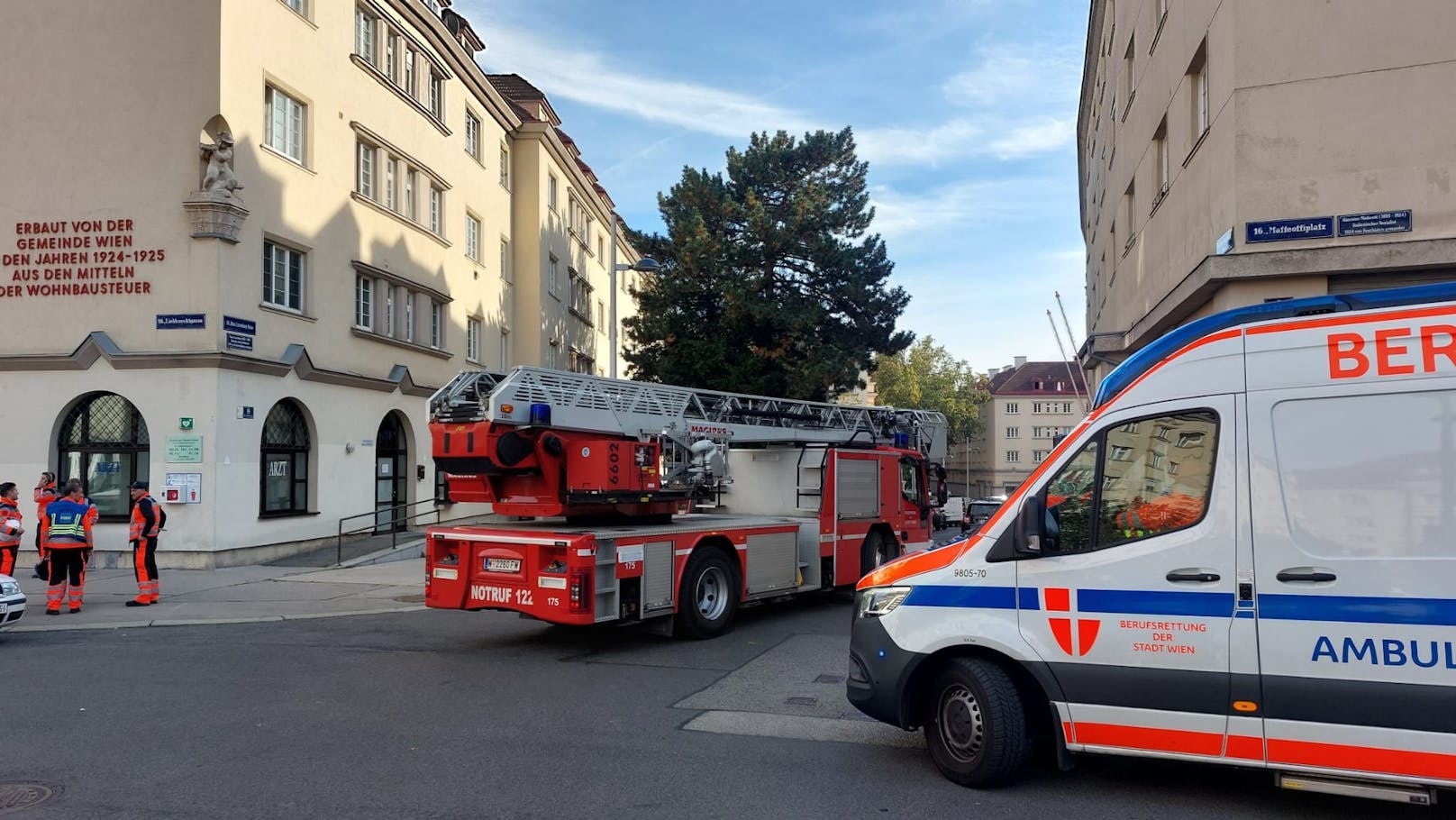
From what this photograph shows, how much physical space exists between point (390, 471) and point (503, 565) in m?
16.0

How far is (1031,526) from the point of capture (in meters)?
5.64

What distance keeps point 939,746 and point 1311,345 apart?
2932mm

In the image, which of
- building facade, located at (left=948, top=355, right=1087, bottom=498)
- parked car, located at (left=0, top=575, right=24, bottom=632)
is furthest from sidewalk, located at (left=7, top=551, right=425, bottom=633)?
building facade, located at (left=948, top=355, right=1087, bottom=498)

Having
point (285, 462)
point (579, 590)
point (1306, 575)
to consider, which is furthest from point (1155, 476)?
point (285, 462)

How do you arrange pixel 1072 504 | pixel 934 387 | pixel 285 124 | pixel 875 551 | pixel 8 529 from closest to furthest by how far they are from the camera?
pixel 1072 504
pixel 8 529
pixel 875 551
pixel 285 124
pixel 934 387

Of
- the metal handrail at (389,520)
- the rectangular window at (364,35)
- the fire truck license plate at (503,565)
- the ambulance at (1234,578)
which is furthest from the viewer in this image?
the rectangular window at (364,35)

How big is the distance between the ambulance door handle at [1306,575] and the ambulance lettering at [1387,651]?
28cm

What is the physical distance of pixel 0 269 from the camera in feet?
60.5

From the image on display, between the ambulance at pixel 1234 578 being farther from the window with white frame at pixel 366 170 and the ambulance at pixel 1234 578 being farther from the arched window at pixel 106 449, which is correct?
the window with white frame at pixel 366 170

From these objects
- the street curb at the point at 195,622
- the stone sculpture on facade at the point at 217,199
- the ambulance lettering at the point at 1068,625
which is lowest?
the street curb at the point at 195,622

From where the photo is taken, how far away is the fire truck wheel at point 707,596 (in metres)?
10.9

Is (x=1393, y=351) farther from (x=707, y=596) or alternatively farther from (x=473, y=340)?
(x=473, y=340)

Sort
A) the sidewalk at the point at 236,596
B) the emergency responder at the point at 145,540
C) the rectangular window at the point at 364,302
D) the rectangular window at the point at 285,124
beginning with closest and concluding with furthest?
the sidewalk at the point at 236,596
the emergency responder at the point at 145,540
the rectangular window at the point at 285,124
the rectangular window at the point at 364,302

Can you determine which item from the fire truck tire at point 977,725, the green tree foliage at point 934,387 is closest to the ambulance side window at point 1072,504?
the fire truck tire at point 977,725
